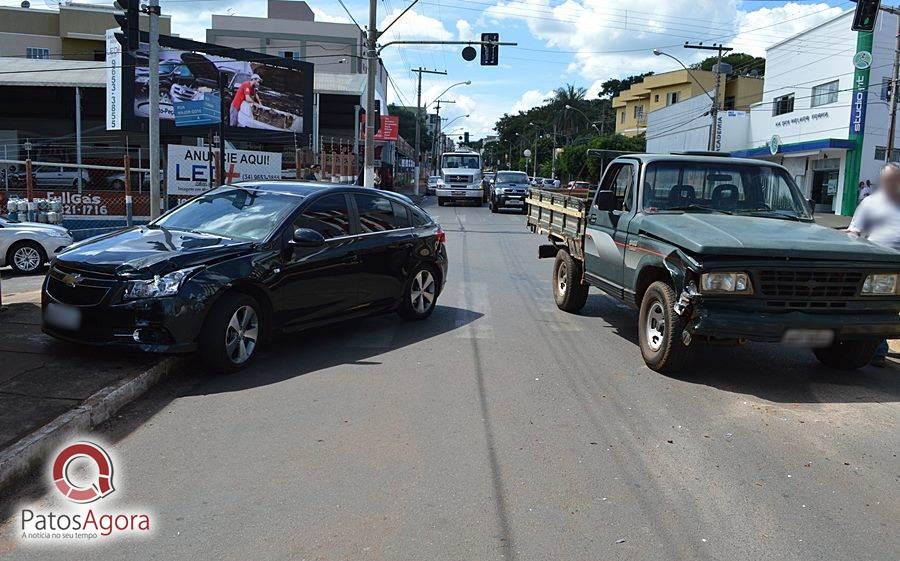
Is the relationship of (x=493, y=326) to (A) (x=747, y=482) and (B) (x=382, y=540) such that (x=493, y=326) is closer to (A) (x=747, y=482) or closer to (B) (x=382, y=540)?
(A) (x=747, y=482)

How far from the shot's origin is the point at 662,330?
6.78m

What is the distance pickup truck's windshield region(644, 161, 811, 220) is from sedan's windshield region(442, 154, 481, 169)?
1209 inches

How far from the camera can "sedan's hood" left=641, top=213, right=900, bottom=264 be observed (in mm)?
6059

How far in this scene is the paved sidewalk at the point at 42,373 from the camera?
16.3ft

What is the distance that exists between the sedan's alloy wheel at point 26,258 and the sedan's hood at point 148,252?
7749 millimetres

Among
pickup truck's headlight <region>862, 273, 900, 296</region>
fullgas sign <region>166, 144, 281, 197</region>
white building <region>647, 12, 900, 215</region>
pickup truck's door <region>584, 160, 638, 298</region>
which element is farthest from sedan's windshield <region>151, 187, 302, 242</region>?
white building <region>647, 12, 900, 215</region>

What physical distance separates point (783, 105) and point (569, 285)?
3876 cm

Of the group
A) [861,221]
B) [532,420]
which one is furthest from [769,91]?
[532,420]

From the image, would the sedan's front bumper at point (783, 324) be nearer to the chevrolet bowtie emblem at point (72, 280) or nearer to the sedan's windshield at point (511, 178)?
the chevrolet bowtie emblem at point (72, 280)

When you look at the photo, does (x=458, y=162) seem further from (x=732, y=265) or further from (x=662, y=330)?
(x=732, y=265)

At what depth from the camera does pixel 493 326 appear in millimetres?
8992

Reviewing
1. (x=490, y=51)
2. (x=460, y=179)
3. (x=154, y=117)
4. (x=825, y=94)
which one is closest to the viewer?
(x=154, y=117)

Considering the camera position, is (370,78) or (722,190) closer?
(722,190)

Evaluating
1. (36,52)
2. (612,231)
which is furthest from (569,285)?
(36,52)
